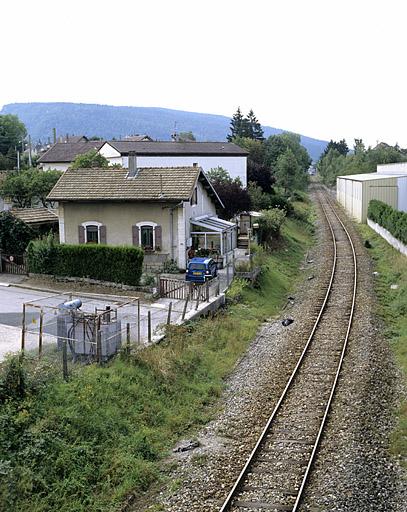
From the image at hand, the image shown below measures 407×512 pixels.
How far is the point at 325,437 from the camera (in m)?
13.5

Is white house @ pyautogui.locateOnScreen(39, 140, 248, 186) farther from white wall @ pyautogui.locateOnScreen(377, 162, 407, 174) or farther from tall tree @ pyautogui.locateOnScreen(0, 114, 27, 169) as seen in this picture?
tall tree @ pyautogui.locateOnScreen(0, 114, 27, 169)

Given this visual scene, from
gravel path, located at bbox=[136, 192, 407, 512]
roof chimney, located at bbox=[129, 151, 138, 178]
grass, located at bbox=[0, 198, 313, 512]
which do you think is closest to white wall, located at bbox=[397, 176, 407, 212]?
roof chimney, located at bbox=[129, 151, 138, 178]

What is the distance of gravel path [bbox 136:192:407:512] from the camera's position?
36.5ft

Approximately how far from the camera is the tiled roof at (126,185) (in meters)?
30.4

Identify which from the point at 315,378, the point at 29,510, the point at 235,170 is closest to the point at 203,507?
the point at 29,510

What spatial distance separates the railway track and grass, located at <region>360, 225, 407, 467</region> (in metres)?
1.45

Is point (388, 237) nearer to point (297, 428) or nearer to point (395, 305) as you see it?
point (395, 305)

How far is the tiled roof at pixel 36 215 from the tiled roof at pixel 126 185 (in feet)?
9.03

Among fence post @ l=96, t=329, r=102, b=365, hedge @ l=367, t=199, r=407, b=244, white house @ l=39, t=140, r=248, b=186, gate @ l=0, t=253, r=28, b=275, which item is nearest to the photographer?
fence post @ l=96, t=329, r=102, b=365

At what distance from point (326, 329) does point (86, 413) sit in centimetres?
1146

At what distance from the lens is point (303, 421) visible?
14.5 m

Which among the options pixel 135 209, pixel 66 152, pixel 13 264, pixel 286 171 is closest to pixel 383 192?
pixel 286 171

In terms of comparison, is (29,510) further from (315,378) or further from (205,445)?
(315,378)

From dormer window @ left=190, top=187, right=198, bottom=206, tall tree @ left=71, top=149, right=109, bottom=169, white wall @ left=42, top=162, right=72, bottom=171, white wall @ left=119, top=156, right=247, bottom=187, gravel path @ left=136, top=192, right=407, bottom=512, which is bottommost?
gravel path @ left=136, top=192, right=407, bottom=512
